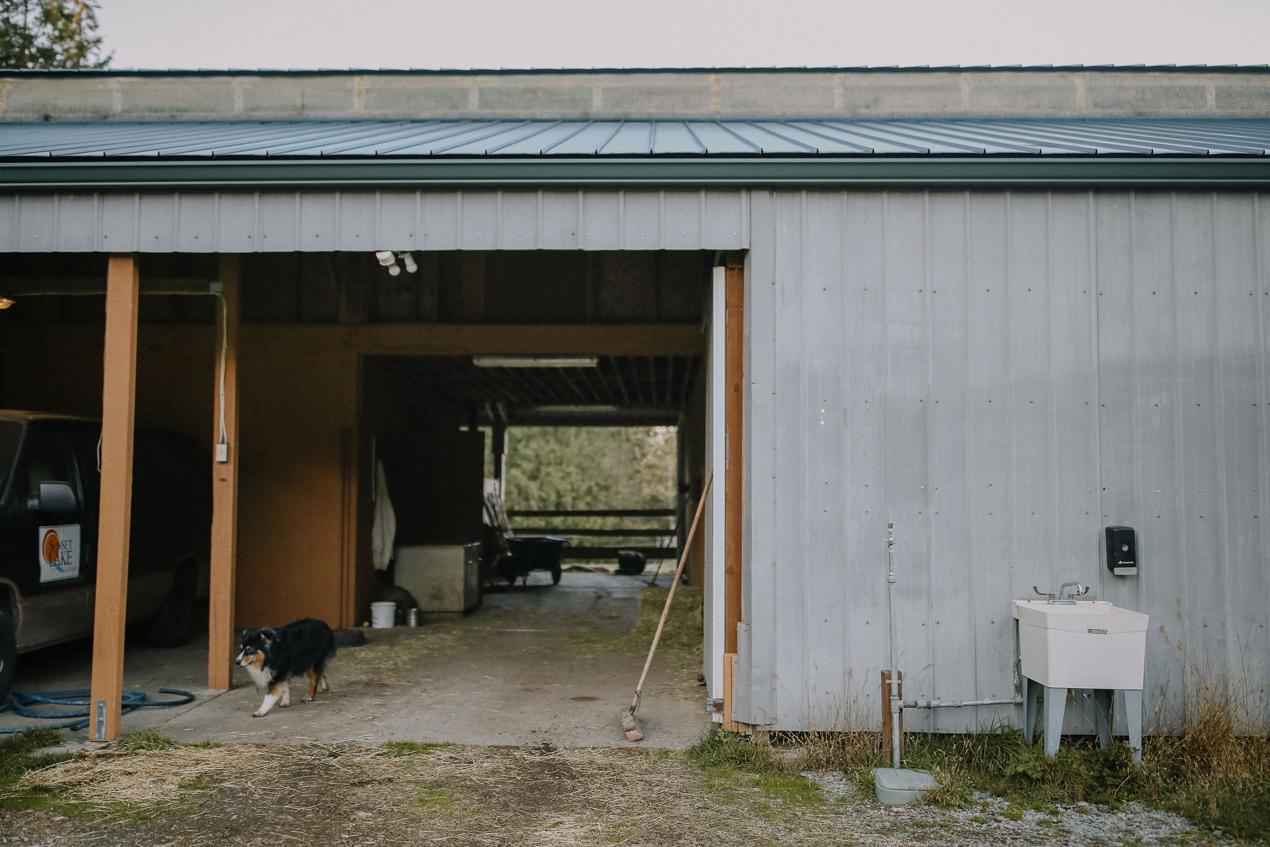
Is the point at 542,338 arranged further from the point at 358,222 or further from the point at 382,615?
the point at 358,222

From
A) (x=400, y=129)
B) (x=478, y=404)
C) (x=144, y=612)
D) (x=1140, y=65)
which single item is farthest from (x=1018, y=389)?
(x=478, y=404)

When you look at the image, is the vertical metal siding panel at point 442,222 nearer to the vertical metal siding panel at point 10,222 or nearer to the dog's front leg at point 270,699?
the vertical metal siding panel at point 10,222

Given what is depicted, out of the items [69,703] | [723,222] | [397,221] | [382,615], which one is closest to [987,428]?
[723,222]

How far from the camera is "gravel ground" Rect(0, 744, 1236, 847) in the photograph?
3848 millimetres

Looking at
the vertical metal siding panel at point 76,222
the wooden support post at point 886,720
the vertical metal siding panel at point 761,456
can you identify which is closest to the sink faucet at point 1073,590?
the wooden support post at point 886,720

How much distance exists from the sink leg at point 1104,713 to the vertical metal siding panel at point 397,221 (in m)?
4.58

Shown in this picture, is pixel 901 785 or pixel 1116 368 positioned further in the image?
Answer: pixel 1116 368

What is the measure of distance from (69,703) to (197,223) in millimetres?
3380

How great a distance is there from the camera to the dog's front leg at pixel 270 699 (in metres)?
5.81

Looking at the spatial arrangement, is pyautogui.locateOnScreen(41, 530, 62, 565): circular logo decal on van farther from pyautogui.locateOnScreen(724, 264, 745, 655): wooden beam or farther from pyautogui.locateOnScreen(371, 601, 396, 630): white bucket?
pyautogui.locateOnScreen(724, 264, 745, 655): wooden beam

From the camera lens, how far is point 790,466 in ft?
16.5

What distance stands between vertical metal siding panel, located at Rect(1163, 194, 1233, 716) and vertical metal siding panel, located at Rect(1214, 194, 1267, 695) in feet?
0.13

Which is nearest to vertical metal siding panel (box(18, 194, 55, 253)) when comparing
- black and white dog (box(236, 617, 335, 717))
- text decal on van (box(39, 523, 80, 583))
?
text decal on van (box(39, 523, 80, 583))

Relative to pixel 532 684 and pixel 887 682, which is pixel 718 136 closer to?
pixel 887 682
